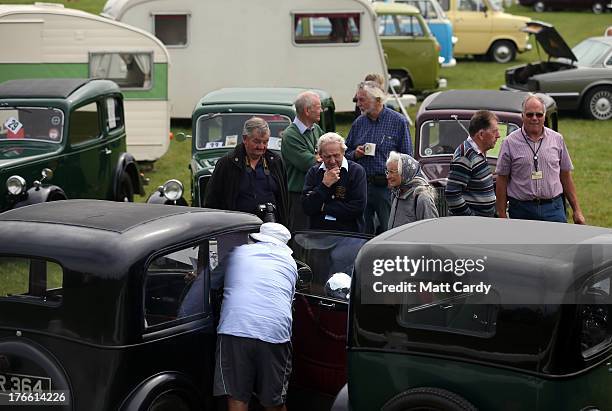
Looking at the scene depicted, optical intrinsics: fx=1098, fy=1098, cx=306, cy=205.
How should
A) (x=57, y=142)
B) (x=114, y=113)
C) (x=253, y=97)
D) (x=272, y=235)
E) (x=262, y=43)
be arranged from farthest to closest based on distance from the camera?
(x=262, y=43) → (x=114, y=113) → (x=57, y=142) → (x=253, y=97) → (x=272, y=235)

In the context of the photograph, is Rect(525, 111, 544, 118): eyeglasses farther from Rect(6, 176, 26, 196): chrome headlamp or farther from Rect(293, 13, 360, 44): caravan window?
Rect(293, 13, 360, 44): caravan window

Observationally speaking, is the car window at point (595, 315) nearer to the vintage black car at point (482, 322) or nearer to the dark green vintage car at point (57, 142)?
the vintage black car at point (482, 322)

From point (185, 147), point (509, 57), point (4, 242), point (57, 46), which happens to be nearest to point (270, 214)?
point (4, 242)

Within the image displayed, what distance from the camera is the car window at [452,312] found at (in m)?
5.54

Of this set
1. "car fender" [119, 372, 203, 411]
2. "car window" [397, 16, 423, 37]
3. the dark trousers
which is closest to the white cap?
"car fender" [119, 372, 203, 411]

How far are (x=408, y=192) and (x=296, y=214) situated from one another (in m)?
2.43

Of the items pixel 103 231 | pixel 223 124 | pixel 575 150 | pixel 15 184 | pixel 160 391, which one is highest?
pixel 103 231

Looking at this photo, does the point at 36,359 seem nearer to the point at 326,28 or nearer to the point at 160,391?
the point at 160,391

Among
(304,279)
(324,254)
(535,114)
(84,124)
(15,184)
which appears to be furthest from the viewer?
(84,124)

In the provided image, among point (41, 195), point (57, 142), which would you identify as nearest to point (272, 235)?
point (41, 195)

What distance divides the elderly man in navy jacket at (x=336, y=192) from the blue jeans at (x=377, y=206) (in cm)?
88

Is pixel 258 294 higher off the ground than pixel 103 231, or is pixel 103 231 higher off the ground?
pixel 103 231

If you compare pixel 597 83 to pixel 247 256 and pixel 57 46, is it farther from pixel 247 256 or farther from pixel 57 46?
pixel 247 256

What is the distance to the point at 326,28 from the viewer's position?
19406 millimetres
